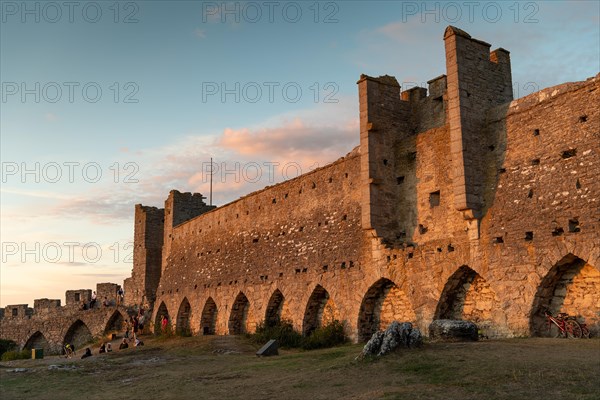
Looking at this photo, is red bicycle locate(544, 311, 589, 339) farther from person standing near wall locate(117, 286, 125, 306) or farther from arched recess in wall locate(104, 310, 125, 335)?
person standing near wall locate(117, 286, 125, 306)

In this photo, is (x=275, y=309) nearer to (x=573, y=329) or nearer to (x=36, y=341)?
(x=573, y=329)

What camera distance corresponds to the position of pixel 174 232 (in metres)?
33.7

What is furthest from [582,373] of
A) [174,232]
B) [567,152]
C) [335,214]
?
[174,232]

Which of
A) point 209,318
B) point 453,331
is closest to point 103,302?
point 209,318

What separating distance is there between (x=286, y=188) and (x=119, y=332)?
1535cm

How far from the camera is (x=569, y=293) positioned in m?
14.0

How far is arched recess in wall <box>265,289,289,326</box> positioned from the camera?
2309 centimetres

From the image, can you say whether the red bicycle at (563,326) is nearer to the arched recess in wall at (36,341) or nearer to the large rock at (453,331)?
the large rock at (453,331)

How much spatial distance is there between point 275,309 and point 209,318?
230 inches

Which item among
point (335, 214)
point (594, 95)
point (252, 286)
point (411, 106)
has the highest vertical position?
point (411, 106)

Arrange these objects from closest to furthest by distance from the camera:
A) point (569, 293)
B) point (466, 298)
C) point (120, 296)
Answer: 1. point (569, 293)
2. point (466, 298)
3. point (120, 296)

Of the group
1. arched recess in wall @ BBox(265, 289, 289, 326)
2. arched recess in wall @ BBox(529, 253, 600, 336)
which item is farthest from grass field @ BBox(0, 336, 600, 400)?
arched recess in wall @ BBox(265, 289, 289, 326)

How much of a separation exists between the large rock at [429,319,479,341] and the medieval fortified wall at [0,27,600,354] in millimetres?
1691

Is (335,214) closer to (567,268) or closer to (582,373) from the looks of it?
(567,268)
